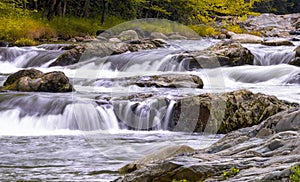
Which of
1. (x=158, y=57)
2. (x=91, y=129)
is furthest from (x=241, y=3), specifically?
(x=91, y=129)

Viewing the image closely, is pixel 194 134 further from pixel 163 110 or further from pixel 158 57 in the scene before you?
pixel 158 57

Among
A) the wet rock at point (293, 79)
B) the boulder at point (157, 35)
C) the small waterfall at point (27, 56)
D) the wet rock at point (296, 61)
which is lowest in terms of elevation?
the small waterfall at point (27, 56)

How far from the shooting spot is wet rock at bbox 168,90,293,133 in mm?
10047

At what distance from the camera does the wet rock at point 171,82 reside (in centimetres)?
1400

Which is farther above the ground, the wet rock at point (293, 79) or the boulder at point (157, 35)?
the wet rock at point (293, 79)

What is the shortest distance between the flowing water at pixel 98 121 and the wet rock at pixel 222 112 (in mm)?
376

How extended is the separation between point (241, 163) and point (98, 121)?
21.3ft

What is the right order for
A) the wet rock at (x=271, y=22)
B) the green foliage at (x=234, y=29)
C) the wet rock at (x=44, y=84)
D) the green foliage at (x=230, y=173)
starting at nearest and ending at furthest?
the green foliage at (x=230, y=173)
the wet rock at (x=44, y=84)
the green foliage at (x=234, y=29)
the wet rock at (x=271, y=22)

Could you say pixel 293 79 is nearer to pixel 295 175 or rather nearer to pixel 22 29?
pixel 295 175

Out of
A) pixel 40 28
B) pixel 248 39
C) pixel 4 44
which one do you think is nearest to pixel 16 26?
pixel 40 28

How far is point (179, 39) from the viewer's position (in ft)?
98.1

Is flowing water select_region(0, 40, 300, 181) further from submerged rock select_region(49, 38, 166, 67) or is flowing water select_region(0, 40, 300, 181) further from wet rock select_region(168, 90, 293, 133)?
submerged rock select_region(49, 38, 166, 67)

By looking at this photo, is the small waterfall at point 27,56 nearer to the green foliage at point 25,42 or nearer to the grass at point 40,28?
the green foliage at point 25,42

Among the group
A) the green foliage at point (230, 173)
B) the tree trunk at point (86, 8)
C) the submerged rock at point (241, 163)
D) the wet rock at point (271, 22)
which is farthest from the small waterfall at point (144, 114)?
the wet rock at point (271, 22)
